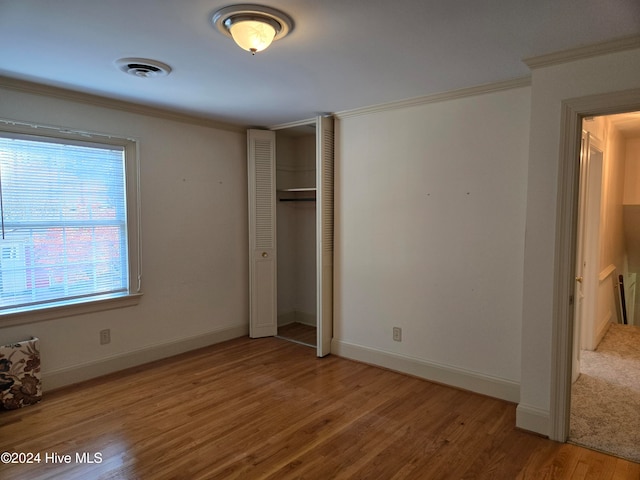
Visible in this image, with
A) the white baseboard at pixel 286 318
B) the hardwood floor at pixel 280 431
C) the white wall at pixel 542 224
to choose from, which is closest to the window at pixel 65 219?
the hardwood floor at pixel 280 431

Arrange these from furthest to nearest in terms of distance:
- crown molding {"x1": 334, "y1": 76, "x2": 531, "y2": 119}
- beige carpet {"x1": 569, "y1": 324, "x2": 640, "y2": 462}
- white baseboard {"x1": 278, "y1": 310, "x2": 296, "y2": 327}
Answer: white baseboard {"x1": 278, "y1": 310, "x2": 296, "y2": 327}
crown molding {"x1": 334, "y1": 76, "x2": 531, "y2": 119}
beige carpet {"x1": 569, "y1": 324, "x2": 640, "y2": 462}

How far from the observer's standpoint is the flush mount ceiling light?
1.97 m

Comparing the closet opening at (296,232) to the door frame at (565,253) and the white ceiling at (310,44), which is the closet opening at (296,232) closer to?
the white ceiling at (310,44)

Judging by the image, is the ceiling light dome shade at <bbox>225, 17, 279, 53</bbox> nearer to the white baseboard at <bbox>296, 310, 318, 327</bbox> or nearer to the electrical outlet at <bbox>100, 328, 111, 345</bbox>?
the electrical outlet at <bbox>100, 328, 111, 345</bbox>

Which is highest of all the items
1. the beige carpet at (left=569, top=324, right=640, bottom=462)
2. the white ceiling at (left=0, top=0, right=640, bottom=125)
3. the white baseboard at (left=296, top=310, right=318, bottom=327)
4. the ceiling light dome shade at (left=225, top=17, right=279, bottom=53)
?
the white ceiling at (left=0, top=0, right=640, bottom=125)

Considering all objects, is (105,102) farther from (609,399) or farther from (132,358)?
(609,399)

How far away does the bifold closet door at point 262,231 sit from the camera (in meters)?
4.73

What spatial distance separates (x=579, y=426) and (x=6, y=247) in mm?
4425

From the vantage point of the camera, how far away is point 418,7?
1.94 m

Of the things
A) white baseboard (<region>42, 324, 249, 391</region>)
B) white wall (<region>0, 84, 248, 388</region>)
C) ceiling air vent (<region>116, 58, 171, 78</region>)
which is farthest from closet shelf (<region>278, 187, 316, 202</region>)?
ceiling air vent (<region>116, 58, 171, 78</region>)

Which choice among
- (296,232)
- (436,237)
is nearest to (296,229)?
(296,232)

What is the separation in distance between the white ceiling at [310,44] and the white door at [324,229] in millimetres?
670

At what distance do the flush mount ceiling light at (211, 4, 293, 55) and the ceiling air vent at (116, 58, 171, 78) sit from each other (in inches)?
30.6

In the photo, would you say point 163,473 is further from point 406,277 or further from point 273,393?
point 406,277
